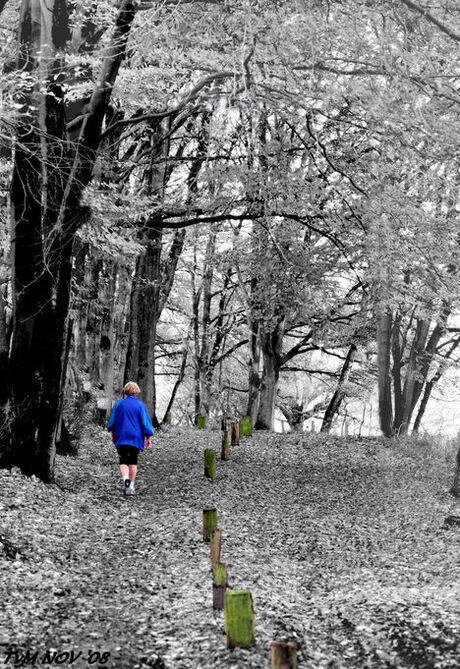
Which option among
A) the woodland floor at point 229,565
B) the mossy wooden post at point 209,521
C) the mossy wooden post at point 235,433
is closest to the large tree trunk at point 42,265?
the woodland floor at point 229,565

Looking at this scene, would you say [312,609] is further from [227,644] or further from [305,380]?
[305,380]

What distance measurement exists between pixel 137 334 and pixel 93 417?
357 cm

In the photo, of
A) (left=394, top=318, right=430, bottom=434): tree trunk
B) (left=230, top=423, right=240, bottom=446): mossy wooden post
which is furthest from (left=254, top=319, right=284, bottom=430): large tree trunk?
(left=230, top=423, right=240, bottom=446): mossy wooden post

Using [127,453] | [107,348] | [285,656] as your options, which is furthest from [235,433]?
[285,656]

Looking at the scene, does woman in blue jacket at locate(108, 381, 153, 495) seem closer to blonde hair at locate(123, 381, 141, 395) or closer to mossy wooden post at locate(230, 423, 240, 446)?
blonde hair at locate(123, 381, 141, 395)

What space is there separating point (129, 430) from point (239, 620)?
19.8 ft

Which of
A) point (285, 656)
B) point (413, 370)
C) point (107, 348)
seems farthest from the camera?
point (413, 370)

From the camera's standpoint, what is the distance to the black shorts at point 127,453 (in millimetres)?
10227

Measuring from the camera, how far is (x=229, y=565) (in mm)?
6949

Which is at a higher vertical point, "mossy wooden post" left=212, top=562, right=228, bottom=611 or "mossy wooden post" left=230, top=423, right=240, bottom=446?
"mossy wooden post" left=230, top=423, right=240, bottom=446

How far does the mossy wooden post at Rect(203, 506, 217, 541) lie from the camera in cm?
763

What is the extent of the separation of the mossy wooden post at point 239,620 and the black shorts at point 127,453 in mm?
5822

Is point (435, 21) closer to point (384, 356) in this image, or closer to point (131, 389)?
point (131, 389)

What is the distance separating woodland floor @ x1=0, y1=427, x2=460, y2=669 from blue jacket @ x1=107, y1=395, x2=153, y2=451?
923mm
